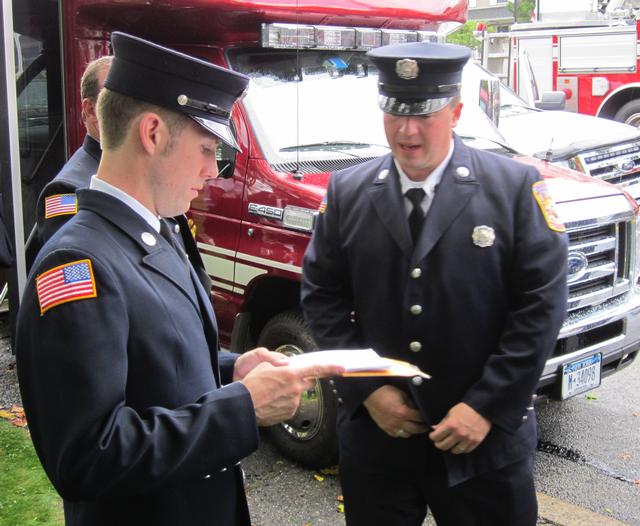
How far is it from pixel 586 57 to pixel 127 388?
1364 centimetres

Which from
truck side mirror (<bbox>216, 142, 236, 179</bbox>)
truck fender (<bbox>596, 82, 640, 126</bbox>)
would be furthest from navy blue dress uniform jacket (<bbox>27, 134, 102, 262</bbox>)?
truck fender (<bbox>596, 82, 640, 126</bbox>)

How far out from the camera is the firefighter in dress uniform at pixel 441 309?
7.48 feet

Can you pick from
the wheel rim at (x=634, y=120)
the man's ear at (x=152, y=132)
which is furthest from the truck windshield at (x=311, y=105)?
the wheel rim at (x=634, y=120)

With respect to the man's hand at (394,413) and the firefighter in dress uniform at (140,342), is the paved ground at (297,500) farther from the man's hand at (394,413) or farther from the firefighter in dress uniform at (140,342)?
the firefighter in dress uniform at (140,342)

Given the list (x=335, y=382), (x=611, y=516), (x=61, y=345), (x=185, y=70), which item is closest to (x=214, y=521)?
(x=61, y=345)

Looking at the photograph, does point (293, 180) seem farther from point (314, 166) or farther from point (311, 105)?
point (311, 105)

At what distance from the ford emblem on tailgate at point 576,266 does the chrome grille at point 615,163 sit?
3277 millimetres

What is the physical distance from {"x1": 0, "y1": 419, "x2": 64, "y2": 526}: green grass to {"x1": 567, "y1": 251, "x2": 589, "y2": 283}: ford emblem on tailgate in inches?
106

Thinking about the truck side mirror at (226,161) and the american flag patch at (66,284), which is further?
the truck side mirror at (226,161)

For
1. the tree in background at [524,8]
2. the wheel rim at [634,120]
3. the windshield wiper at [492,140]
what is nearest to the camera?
the windshield wiper at [492,140]

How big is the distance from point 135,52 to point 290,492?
113 inches

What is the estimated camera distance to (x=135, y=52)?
172 centimetres

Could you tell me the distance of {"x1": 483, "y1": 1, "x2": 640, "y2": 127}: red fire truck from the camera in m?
13.2

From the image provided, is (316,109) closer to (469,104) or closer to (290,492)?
(469,104)
